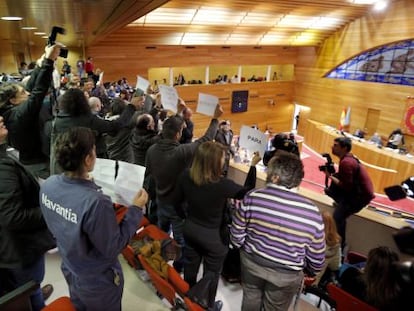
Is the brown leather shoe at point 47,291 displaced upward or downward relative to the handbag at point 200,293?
downward

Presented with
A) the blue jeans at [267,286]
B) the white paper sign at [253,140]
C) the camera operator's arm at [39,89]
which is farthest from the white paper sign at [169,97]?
the blue jeans at [267,286]

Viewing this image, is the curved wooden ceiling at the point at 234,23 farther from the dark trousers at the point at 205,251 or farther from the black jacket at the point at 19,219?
the dark trousers at the point at 205,251

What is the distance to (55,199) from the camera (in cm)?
143

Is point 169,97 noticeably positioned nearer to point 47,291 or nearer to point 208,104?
point 208,104

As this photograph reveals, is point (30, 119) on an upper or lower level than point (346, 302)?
upper

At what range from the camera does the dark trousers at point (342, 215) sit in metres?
3.10

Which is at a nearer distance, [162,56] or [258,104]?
[162,56]

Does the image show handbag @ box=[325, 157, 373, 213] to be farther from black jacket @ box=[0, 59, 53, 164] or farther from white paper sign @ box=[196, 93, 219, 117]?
black jacket @ box=[0, 59, 53, 164]

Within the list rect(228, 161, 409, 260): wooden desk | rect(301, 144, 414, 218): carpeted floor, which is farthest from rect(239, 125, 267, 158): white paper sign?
rect(301, 144, 414, 218): carpeted floor

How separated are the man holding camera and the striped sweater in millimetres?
1500

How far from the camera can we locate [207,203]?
77.8 inches

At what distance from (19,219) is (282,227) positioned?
56.6 inches

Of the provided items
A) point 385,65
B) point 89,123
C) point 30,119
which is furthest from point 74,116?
point 385,65

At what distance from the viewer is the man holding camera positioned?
3.12m
